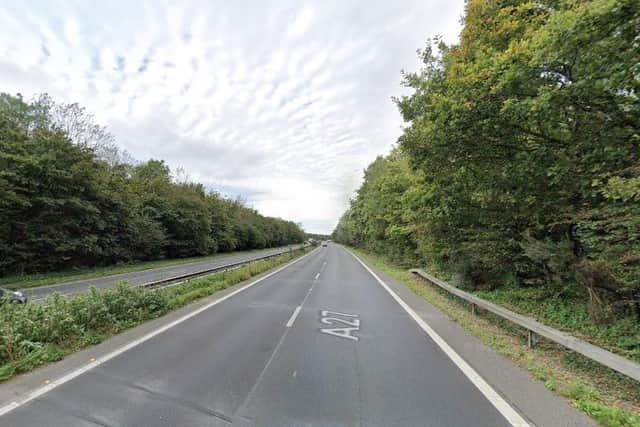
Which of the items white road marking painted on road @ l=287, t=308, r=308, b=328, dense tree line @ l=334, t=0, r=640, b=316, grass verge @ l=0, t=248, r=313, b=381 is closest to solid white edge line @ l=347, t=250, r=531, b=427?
white road marking painted on road @ l=287, t=308, r=308, b=328

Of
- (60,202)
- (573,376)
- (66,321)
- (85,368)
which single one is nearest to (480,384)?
(573,376)

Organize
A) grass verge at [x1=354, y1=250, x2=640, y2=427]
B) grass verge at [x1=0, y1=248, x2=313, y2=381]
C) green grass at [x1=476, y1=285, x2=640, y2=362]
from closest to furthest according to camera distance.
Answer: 1. grass verge at [x1=354, y1=250, x2=640, y2=427]
2. grass verge at [x1=0, y1=248, x2=313, y2=381]
3. green grass at [x1=476, y1=285, x2=640, y2=362]

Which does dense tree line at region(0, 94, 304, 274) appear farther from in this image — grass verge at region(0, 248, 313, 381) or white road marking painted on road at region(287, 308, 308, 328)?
white road marking painted on road at region(287, 308, 308, 328)

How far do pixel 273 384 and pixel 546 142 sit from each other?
7.26 metres

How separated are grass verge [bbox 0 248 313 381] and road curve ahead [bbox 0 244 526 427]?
3.10 ft

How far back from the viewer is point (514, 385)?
381 centimetres

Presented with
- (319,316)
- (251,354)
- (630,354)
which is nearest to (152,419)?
(251,354)

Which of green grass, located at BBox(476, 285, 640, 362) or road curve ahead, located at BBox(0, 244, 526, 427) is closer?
road curve ahead, located at BBox(0, 244, 526, 427)

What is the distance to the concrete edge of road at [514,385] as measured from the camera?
3.05m

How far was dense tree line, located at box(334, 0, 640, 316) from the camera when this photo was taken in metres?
4.59

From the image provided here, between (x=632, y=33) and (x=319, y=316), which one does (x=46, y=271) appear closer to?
(x=319, y=316)

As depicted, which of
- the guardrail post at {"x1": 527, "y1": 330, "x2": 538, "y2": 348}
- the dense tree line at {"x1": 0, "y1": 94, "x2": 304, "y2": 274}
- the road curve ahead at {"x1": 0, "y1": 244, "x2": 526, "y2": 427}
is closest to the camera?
the road curve ahead at {"x1": 0, "y1": 244, "x2": 526, "y2": 427}

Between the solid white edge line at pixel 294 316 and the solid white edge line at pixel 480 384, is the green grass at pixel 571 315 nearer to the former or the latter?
the solid white edge line at pixel 480 384

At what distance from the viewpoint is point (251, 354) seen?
4.88 meters
